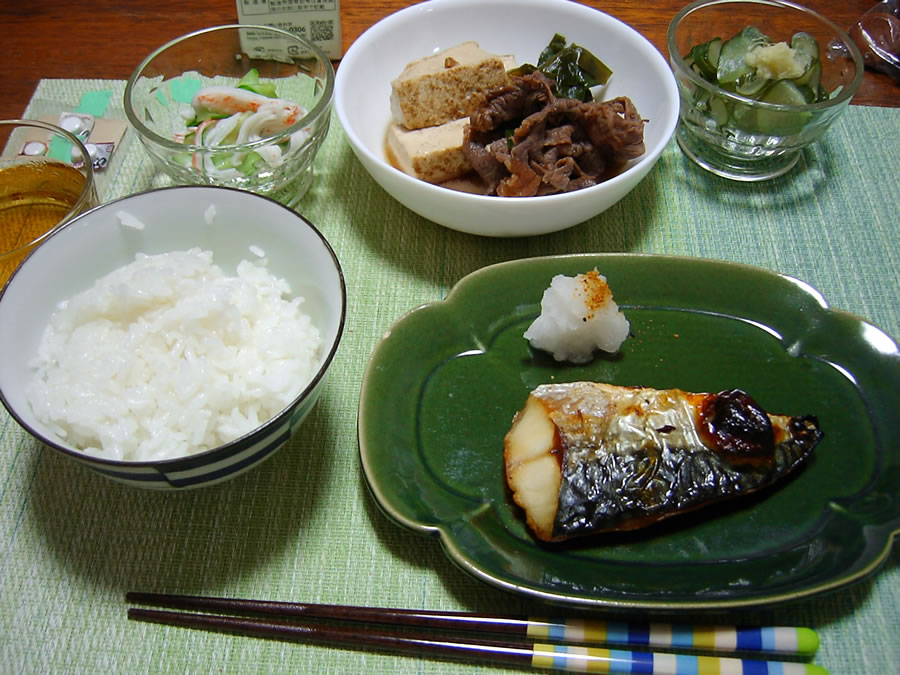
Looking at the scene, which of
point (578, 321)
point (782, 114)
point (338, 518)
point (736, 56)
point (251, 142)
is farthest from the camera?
point (736, 56)

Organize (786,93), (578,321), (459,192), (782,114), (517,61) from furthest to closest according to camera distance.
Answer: (517,61)
(786,93)
(782,114)
(459,192)
(578,321)

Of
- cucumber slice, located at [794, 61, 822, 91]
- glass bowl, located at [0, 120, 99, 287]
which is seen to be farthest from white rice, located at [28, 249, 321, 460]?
cucumber slice, located at [794, 61, 822, 91]

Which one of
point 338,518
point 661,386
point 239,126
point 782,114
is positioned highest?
point 782,114

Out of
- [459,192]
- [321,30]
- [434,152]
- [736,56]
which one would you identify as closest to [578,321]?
[459,192]

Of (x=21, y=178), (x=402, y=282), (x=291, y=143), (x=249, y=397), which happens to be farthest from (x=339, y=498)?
(x=21, y=178)

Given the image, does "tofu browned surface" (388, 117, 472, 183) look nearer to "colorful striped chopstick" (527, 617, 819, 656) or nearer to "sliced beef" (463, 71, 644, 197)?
"sliced beef" (463, 71, 644, 197)

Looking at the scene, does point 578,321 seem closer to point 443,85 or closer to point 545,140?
point 545,140

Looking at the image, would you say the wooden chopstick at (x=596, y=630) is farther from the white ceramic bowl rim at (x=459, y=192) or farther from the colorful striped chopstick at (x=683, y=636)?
the white ceramic bowl rim at (x=459, y=192)

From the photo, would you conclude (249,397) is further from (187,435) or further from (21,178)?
(21,178)
